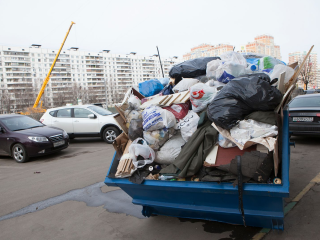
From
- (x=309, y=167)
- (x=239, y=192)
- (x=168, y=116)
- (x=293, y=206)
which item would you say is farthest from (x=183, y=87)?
(x=309, y=167)

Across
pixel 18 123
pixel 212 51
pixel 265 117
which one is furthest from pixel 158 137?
pixel 212 51

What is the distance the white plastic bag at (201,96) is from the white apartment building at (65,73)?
89.6 meters

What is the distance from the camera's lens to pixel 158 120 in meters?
3.12

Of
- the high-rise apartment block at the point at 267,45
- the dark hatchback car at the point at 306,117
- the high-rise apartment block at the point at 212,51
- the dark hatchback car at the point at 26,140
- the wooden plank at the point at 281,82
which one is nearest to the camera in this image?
the wooden plank at the point at 281,82

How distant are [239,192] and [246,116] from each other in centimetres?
82

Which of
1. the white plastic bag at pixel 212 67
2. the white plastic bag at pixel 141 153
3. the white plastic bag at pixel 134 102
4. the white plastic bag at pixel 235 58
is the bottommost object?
the white plastic bag at pixel 141 153

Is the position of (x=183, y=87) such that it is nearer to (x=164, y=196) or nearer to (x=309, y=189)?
(x=164, y=196)

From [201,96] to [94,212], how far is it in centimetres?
238

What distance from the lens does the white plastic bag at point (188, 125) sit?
3019 mm

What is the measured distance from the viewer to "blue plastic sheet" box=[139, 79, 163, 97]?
4.03 metres

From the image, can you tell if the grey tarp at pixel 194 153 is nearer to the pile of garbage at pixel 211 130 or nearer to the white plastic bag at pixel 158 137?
the pile of garbage at pixel 211 130

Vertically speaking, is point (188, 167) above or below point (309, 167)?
above

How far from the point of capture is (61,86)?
119375 mm

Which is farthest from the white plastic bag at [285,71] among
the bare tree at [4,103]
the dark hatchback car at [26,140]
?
the bare tree at [4,103]
